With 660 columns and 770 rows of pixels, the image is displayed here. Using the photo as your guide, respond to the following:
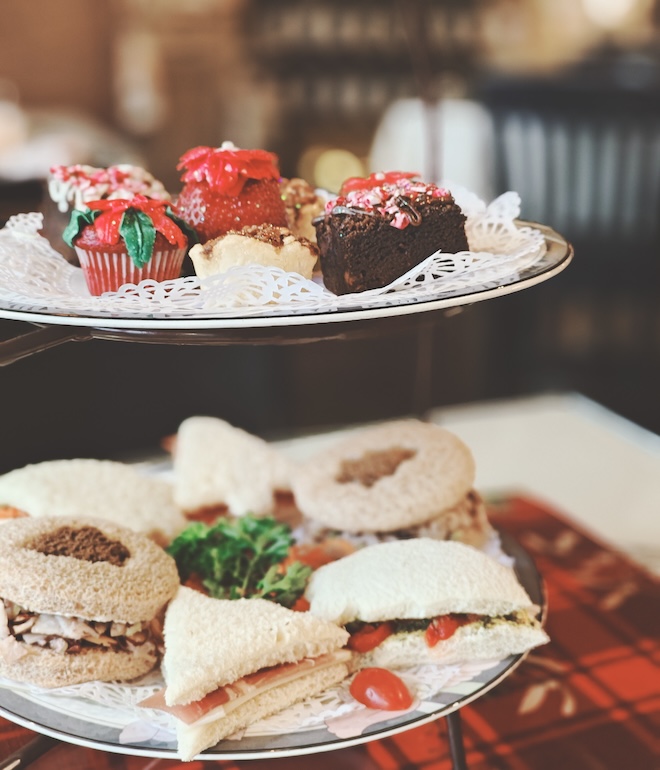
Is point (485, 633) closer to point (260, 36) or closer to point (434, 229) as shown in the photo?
point (434, 229)

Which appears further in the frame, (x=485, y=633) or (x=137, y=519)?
(x=137, y=519)

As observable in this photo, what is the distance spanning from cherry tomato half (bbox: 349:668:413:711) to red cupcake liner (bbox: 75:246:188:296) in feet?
1.54

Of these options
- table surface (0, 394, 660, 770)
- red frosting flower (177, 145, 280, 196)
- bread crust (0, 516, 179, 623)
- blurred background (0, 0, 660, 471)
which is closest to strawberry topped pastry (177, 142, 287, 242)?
red frosting flower (177, 145, 280, 196)

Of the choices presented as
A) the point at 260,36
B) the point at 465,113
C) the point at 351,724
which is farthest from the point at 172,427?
the point at 260,36

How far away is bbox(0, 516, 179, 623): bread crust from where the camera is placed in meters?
0.89

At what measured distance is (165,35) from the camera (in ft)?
20.1

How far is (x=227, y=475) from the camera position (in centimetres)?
132

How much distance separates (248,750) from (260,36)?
5.83 m

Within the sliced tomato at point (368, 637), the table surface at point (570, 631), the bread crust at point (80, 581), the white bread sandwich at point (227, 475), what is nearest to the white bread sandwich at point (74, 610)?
the bread crust at point (80, 581)

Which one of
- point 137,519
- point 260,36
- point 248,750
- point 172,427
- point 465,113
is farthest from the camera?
point 260,36

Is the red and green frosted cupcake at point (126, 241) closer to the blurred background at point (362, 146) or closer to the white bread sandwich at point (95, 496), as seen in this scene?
the blurred background at point (362, 146)

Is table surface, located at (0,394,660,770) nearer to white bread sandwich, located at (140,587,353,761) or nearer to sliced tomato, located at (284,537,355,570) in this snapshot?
white bread sandwich, located at (140,587,353,761)

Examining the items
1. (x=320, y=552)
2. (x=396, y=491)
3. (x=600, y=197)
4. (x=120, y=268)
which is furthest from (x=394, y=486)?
(x=600, y=197)

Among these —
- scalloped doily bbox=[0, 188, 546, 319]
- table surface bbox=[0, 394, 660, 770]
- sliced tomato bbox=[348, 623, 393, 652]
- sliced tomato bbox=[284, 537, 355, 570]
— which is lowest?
table surface bbox=[0, 394, 660, 770]
